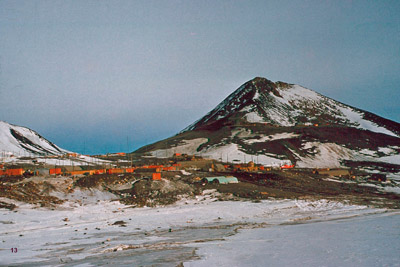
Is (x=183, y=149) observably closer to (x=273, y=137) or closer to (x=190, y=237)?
(x=273, y=137)

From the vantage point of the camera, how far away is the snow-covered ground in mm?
14672

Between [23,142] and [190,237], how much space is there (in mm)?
138649

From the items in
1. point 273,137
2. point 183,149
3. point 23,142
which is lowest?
point 183,149

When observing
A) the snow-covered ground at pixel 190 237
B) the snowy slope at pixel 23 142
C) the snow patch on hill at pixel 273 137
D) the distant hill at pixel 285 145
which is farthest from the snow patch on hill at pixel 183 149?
the snow-covered ground at pixel 190 237

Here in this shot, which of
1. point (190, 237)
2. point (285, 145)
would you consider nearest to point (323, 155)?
point (285, 145)

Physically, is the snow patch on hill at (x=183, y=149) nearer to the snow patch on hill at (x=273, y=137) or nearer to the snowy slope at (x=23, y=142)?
the snow patch on hill at (x=273, y=137)

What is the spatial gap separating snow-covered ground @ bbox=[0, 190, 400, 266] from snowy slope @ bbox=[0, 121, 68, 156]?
10225 centimetres

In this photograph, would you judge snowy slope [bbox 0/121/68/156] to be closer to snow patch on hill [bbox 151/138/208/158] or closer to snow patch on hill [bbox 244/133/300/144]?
snow patch on hill [bbox 151/138/208/158]

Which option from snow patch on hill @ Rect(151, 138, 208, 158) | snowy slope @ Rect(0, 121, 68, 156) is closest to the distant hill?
snow patch on hill @ Rect(151, 138, 208, 158)

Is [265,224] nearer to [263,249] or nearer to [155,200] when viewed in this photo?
[263,249]

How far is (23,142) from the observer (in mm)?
142750

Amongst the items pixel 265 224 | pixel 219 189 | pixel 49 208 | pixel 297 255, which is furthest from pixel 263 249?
pixel 219 189

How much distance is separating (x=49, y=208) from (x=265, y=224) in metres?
18.6

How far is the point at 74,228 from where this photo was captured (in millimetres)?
25203
